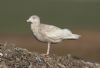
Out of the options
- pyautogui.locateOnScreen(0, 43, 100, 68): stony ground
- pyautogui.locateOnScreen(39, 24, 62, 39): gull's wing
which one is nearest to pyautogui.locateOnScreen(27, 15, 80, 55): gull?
pyautogui.locateOnScreen(39, 24, 62, 39): gull's wing

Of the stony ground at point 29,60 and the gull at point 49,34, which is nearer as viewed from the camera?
the stony ground at point 29,60

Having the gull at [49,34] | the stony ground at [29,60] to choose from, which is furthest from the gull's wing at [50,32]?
the stony ground at [29,60]

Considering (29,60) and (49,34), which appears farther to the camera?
(49,34)

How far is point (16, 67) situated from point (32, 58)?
37 cm

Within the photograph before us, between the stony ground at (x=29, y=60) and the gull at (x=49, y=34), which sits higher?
the gull at (x=49, y=34)

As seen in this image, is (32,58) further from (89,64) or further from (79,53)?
(79,53)

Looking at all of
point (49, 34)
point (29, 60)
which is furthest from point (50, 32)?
point (29, 60)

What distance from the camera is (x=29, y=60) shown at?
10250mm

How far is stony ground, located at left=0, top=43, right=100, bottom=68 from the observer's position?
398 inches

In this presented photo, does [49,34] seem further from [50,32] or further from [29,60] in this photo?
[29,60]

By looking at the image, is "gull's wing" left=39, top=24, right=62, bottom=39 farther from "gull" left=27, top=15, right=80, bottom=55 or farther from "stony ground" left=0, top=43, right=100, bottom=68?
"stony ground" left=0, top=43, right=100, bottom=68

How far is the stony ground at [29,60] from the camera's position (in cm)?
1012

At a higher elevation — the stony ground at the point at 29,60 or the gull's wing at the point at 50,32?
the gull's wing at the point at 50,32

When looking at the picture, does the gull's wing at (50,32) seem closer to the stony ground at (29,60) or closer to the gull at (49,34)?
the gull at (49,34)
